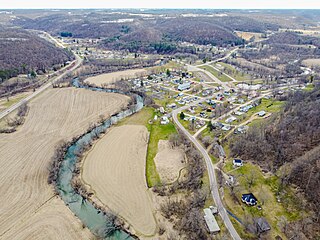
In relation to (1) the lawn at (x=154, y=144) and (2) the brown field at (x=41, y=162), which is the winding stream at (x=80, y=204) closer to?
(2) the brown field at (x=41, y=162)

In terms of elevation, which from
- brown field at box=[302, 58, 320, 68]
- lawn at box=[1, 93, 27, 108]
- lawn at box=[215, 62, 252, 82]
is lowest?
brown field at box=[302, 58, 320, 68]

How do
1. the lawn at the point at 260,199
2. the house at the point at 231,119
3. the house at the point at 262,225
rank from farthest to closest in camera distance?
the house at the point at 231,119
the lawn at the point at 260,199
the house at the point at 262,225

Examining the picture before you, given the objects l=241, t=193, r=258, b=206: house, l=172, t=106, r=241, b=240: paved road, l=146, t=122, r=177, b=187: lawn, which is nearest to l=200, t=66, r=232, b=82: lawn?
l=146, t=122, r=177, b=187: lawn

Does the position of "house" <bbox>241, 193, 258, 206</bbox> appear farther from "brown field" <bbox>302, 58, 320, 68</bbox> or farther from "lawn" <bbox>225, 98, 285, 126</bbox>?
"brown field" <bbox>302, 58, 320, 68</bbox>

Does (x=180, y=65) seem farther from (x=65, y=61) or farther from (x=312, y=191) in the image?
(x=312, y=191)

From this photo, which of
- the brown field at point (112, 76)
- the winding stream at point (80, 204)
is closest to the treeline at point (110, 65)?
the brown field at point (112, 76)

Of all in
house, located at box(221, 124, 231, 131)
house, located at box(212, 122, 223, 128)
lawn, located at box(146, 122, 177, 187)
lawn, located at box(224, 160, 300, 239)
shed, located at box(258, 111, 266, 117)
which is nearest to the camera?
lawn, located at box(224, 160, 300, 239)

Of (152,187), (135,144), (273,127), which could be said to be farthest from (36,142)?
(273,127)
